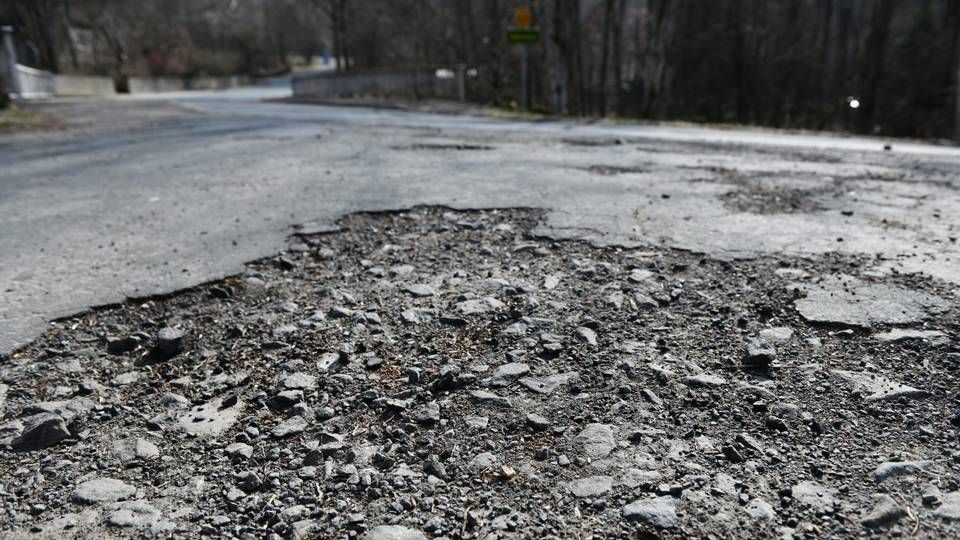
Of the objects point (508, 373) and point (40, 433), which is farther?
point (508, 373)

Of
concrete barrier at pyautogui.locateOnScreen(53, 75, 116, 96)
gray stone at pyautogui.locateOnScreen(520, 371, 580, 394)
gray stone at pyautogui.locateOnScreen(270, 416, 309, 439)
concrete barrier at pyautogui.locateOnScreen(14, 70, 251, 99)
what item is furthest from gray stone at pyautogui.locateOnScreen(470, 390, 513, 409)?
concrete barrier at pyautogui.locateOnScreen(53, 75, 116, 96)

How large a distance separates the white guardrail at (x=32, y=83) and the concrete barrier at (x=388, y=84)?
10333 mm

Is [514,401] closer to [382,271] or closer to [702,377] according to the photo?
[702,377]

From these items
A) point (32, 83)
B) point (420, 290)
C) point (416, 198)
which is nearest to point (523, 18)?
point (416, 198)

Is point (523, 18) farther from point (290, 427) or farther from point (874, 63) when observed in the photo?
point (290, 427)

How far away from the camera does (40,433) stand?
194 centimetres

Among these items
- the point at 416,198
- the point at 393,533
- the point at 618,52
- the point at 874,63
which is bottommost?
the point at 393,533

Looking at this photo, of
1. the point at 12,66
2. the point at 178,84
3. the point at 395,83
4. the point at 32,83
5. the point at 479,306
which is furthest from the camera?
the point at 178,84

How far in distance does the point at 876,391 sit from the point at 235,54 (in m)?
64.8

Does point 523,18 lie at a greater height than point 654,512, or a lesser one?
greater

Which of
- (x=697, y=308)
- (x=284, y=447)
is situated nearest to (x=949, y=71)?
(x=697, y=308)

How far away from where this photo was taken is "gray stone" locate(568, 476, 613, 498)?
65.7 inches

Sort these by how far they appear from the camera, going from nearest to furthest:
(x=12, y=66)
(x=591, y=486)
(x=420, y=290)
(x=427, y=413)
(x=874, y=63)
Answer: (x=591, y=486) < (x=427, y=413) < (x=420, y=290) < (x=12, y=66) < (x=874, y=63)

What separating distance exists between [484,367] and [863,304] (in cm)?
163
